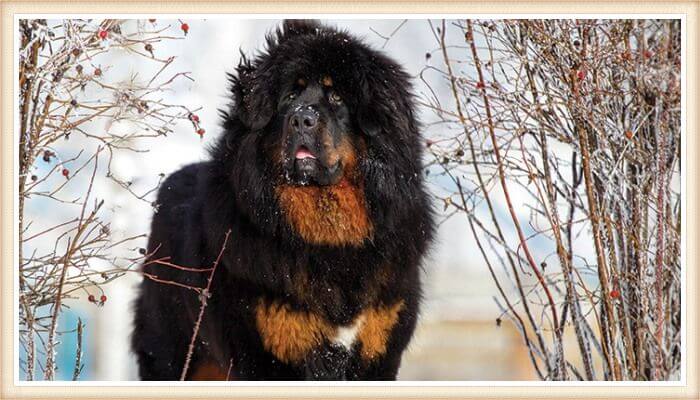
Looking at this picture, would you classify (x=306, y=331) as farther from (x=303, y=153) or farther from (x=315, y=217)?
(x=303, y=153)

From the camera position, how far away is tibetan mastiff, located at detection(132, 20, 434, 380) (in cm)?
502

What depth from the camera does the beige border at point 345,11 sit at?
181 inches

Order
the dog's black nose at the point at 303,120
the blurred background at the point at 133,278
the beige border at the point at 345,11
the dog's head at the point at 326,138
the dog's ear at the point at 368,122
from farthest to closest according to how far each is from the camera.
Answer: the blurred background at the point at 133,278 < the dog's ear at the point at 368,122 < the dog's head at the point at 326,138 < the dog's black nose at the point at 303,120 < the beige border at the point at 345,11

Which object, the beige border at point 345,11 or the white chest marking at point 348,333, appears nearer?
the beige border at point 345,11

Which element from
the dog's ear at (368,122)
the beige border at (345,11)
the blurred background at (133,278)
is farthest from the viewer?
the blurred background at (133,278)

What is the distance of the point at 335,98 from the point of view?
521cm

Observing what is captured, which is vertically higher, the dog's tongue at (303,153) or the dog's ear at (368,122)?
the dog's ear at (368,122)

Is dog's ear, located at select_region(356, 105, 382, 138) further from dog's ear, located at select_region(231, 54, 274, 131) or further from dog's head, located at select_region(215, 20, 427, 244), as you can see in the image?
dog's ear, located at select_region(231, 54, 274, 131)

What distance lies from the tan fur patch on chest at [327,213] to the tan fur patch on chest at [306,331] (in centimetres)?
41

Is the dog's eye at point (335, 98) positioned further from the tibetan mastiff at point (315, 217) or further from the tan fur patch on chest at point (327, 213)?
the tan fur patch on chest at point (327, 213)

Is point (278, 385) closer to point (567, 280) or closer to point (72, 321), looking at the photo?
point (567, 280)

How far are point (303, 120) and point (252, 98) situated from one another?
42cm

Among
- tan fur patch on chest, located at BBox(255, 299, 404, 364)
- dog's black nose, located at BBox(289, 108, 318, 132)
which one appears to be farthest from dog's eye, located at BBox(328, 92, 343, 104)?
tan fur patch on chest, located at BBox(255, 299, 404, 364)

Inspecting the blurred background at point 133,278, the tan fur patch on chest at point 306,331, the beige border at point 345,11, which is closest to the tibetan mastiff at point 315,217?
the tan fur patch on chest at point 306,331
